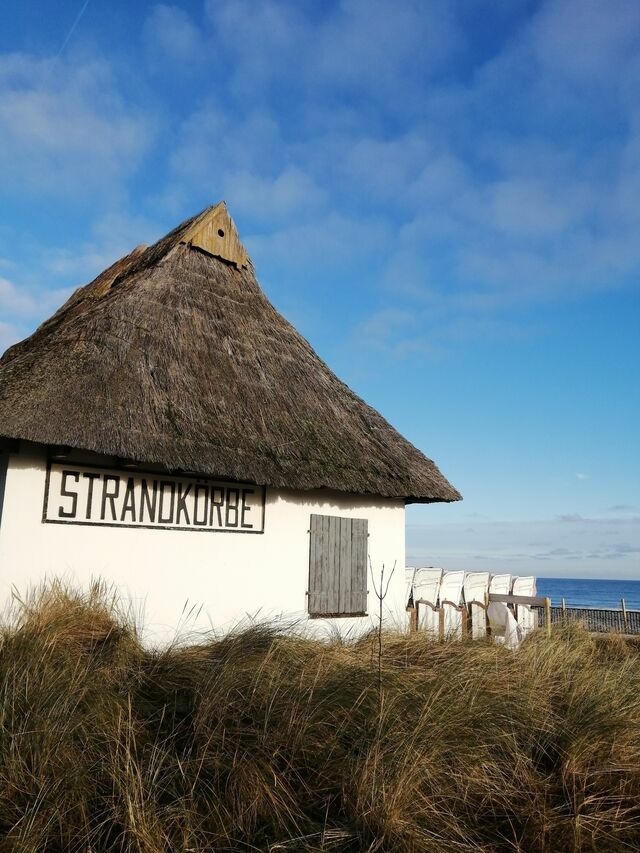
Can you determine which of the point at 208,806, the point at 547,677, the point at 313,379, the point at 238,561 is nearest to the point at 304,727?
the point at 208,806

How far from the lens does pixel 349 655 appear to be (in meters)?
5.56

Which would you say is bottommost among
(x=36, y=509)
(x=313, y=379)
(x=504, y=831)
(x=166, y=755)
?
(x=504, y=831)

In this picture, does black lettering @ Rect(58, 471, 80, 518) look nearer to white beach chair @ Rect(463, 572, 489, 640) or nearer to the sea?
white beach chair @ Rect(463, 572, 489, 640)

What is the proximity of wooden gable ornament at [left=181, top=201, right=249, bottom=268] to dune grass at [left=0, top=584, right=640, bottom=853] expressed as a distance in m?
6.53

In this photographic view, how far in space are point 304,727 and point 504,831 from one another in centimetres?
113

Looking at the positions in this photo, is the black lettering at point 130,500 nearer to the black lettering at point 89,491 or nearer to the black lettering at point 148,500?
the black lettering at point 148,500

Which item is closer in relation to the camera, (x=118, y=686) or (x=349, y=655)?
(x=118, y=686)

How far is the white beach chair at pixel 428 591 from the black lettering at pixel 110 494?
5500 mm

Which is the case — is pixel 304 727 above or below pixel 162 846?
above

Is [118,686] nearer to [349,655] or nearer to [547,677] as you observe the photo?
[349,655]

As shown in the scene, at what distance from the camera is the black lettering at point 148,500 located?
7.09 metres

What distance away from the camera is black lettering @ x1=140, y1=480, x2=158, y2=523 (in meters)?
7.09

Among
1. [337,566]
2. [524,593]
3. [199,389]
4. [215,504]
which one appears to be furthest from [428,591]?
[199,389]

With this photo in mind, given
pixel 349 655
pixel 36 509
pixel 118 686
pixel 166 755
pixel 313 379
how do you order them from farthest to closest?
pixel 313 379
pixel 36 509
pixel 349 655
pixel 118 686
pixel 166 755
